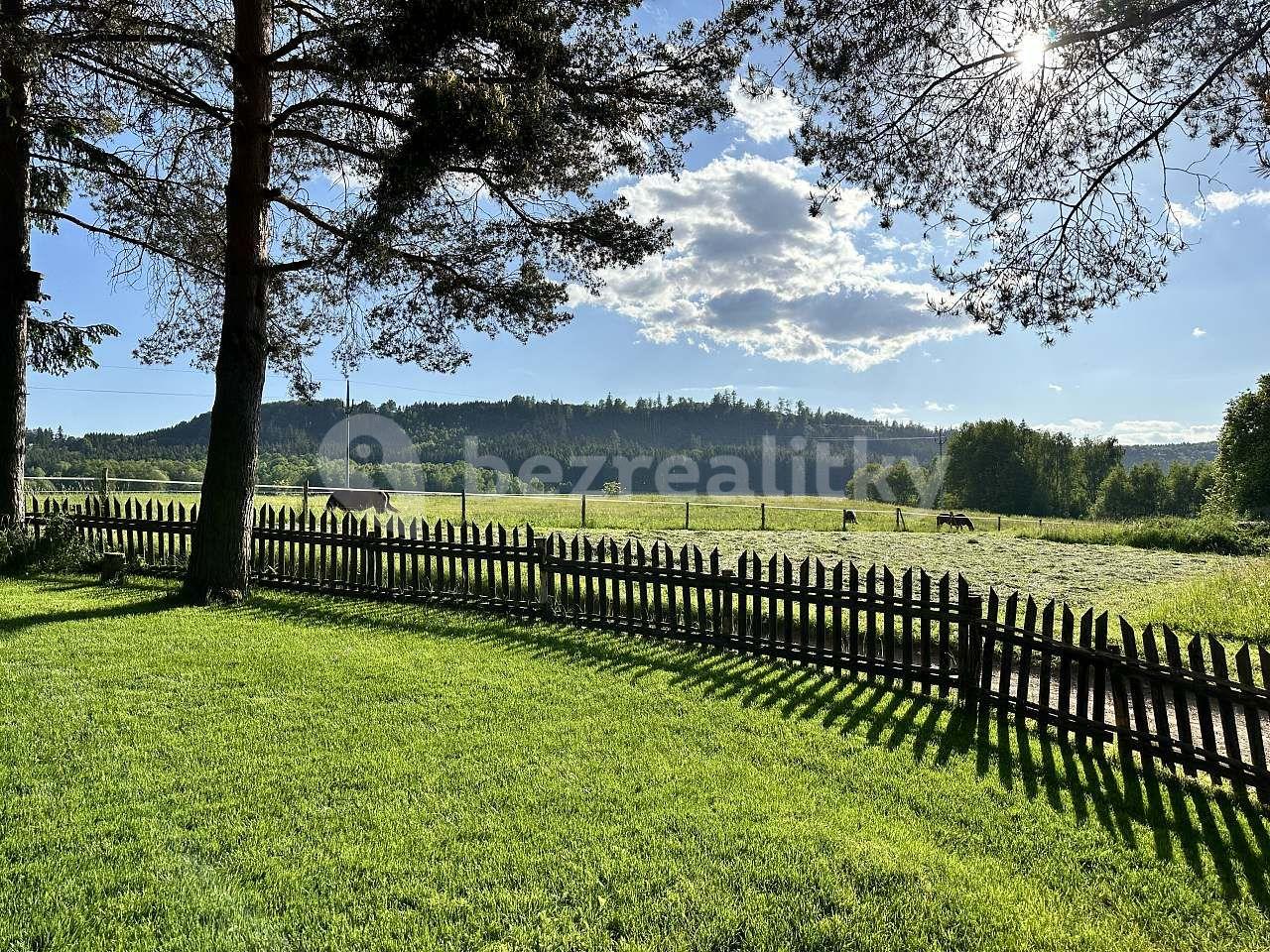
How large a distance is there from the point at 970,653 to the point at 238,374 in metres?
10.2

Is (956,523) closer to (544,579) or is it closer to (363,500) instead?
(363,500)

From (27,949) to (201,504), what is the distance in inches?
338

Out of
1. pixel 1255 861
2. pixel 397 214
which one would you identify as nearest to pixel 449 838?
pixel 1255 861

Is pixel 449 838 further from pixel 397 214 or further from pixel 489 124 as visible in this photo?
pixel 397 214

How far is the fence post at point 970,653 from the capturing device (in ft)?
20.6

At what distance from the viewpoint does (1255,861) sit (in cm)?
381

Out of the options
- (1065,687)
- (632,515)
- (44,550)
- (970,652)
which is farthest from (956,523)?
(44,550)

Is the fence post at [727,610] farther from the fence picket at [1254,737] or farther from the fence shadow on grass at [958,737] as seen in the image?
the fence picket at [1254,737]

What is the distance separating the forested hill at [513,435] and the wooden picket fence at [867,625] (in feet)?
14.7

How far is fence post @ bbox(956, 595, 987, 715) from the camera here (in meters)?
6.28

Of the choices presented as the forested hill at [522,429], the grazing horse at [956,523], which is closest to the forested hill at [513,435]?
the forested hill at [522,429]

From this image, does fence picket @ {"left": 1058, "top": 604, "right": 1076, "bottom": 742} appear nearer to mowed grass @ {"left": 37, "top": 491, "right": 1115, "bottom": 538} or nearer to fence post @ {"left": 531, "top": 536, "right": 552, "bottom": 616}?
fence post @ {"left": 531, "top": 536, "right": 552, "bottom": 616}

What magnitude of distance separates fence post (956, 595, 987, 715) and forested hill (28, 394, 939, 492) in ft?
41.4

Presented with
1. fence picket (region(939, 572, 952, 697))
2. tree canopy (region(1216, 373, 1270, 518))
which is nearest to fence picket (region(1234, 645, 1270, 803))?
fence picket (region(939, 572, 952, 697))
